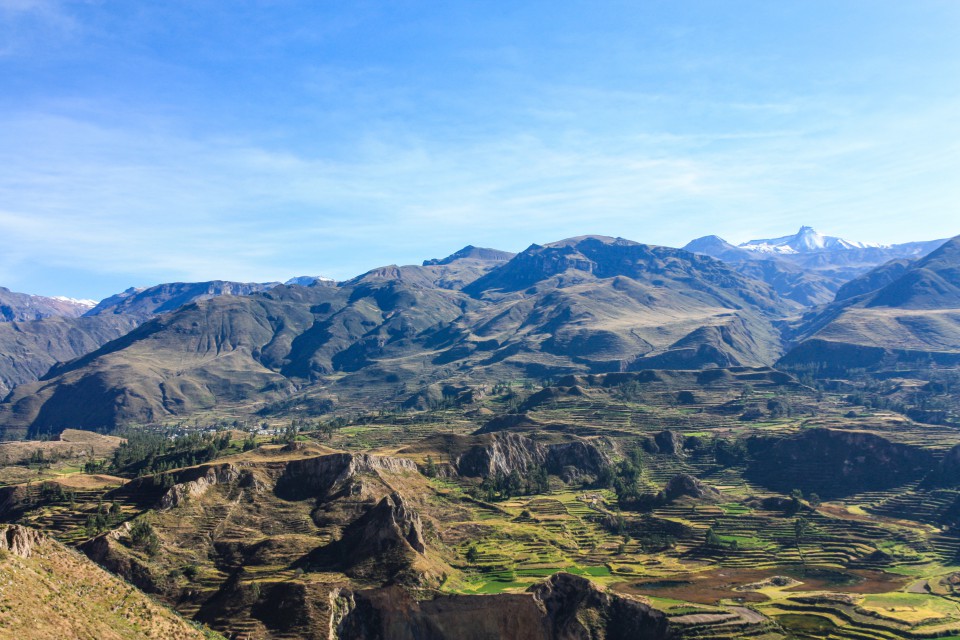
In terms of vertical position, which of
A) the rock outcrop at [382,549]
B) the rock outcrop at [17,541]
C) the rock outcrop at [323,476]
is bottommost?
the rock outcrop at [382,549]

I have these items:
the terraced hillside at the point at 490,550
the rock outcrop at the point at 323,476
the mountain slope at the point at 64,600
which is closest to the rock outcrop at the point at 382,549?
the terraced hillside at the point at 490,550

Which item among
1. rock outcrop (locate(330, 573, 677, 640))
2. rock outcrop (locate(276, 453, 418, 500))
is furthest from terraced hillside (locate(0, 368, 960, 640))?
rock outcrop (locate(276, 453, 418, 500))

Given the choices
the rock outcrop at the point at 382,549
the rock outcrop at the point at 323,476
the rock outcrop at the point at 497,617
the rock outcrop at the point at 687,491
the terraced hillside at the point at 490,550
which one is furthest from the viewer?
the rock outcrop at the point at 687,491

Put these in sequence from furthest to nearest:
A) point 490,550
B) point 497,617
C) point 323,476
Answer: point 323,476 < point 490,550 < point 497,617

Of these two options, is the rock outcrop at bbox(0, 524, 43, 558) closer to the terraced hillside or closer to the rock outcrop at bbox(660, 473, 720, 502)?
the terraced hillside

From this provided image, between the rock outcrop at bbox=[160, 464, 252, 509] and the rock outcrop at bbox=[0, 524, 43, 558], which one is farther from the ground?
the rock outcrop at bbox=[0, 524, 43, 558]

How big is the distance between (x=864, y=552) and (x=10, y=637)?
497ft

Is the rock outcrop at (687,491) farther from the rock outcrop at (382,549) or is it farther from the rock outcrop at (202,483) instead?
the rock outcrop at (202,483)

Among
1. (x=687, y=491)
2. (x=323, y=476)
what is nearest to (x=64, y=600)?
(x=323, y=476)

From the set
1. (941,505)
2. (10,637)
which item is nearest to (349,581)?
(10,637)

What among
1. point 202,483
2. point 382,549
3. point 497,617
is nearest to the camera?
point 497,617

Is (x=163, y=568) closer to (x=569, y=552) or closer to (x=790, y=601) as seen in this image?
(x=569, y=552)

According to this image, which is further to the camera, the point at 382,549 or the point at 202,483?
the point at 202,483

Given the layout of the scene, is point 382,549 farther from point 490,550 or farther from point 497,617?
point 490,550
